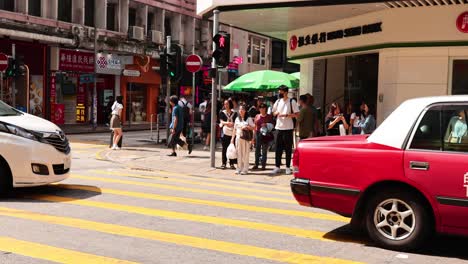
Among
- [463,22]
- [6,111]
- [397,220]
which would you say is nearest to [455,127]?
[397,220]

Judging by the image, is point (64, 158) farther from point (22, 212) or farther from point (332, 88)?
point (332, 88)

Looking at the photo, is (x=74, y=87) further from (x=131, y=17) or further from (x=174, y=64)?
(x=174, y=64)

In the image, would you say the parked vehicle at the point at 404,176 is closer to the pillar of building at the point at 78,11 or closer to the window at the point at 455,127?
the window at the point at 455,127

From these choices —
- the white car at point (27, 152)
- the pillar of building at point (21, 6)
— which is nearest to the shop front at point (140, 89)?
the pillar of building at point (21, 6)

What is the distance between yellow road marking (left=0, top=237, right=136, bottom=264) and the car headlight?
2.62m

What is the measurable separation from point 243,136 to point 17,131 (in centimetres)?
558

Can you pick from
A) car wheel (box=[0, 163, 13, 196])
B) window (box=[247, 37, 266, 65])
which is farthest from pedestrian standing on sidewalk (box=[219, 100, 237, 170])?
window (box=[247, 37, 266, 65])

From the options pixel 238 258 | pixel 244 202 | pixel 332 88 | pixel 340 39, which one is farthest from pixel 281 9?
pixel 238 258

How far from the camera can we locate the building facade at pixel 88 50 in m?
28.9

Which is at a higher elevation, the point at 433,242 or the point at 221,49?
the point at 221,49

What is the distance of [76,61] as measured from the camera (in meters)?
32.0

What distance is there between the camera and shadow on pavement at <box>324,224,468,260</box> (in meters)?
5.93

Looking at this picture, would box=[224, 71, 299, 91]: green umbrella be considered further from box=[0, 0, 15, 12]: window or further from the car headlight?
box=[0, 0, 15, 12]: window

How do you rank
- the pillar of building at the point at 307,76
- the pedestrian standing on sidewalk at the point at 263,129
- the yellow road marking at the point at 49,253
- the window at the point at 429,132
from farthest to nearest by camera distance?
the pillar of building at the point at 307,76 → the pedestrian standing on sidewalk at the point at 263,129 → the window at the point at 429,132 → the yellow road marking at the point at 49,253
